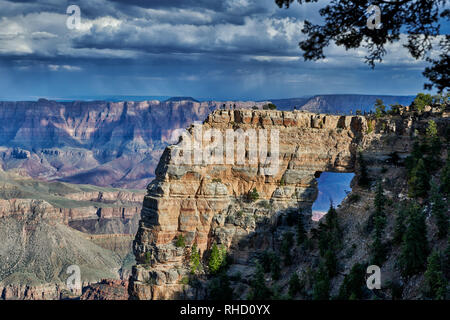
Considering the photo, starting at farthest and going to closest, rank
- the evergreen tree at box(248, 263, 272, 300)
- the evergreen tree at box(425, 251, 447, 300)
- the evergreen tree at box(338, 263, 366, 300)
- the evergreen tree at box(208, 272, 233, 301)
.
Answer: the evergreen tree at box(208, 272, 233, 301) < the evergreen tree at box(248, 263, 272, 300) < the evergreen tree at box(338, 263, 366, 300) < the evergreen tree at box(425, 251, 447, 300)

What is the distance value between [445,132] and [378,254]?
66.7ft

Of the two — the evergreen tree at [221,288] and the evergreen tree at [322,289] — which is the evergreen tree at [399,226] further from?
the evergreen tree at [221,288]

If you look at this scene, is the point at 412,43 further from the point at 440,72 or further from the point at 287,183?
the point at 287,183

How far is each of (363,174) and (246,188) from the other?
1394 cm

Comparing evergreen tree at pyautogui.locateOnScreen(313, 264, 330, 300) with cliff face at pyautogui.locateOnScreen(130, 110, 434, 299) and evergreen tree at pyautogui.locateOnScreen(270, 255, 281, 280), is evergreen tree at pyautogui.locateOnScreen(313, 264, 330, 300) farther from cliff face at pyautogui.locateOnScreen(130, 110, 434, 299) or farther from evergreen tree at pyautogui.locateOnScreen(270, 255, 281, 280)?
cliff face at pyautogui.locateOnScreen(130, 110, 434, 299)

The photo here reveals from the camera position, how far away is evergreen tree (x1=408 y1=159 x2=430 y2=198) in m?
60.8

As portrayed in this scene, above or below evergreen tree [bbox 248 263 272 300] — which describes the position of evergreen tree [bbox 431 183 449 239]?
above

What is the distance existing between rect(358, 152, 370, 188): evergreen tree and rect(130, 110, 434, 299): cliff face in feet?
2.91

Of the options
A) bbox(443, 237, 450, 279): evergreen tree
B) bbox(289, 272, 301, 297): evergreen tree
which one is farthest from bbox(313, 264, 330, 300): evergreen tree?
bbox(443, 237, 450, 279): evergreen tree

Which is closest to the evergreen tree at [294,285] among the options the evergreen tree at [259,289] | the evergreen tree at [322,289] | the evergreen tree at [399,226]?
the evergreen tree at [259,289]

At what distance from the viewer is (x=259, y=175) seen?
75.4 meters

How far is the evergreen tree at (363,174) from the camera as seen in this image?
7031cm
